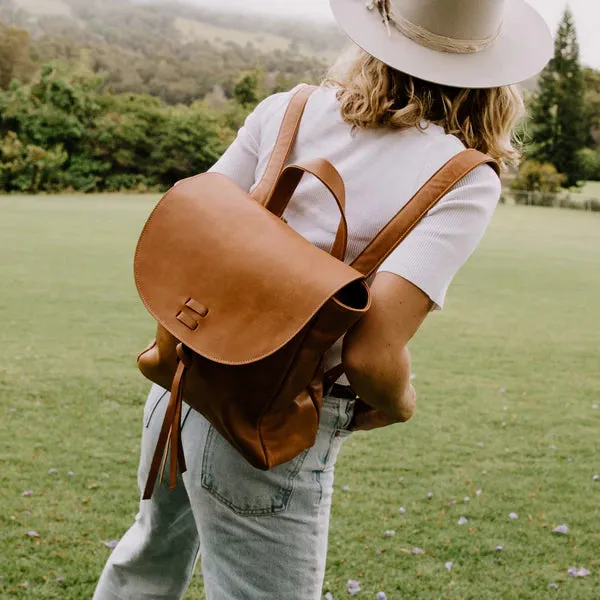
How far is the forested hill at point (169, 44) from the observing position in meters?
83.1

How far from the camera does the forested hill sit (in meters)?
83.1

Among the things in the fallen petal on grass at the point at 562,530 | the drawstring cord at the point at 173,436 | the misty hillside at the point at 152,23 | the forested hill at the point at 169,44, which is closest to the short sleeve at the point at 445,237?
the drawstring cord at the point at 173,436

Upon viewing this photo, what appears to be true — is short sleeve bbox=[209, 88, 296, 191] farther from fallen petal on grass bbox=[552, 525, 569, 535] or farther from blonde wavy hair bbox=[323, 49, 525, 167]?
fallen petal on grass bbox=[552, 525, 569, 535]

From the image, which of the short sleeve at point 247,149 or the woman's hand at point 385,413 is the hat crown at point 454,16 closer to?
the short sleeve at point 247,149

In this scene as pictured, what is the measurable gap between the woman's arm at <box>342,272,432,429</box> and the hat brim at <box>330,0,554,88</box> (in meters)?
0.42

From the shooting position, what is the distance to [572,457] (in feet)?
16.6

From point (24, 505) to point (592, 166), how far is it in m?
57.3

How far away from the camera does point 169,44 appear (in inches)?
4835

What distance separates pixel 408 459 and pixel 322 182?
3.53 meters

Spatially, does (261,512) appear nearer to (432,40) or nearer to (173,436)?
(173,436)

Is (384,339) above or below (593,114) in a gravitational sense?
above

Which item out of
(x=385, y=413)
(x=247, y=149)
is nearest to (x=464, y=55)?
(x=247, y=149)

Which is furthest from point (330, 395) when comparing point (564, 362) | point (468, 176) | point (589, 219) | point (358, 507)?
point (589, 219)

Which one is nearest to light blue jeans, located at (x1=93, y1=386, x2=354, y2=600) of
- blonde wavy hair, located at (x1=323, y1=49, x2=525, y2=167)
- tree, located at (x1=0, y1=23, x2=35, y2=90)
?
blonde wavy hair, located at (x1=323, y1=49, x2=525, y2=167)
